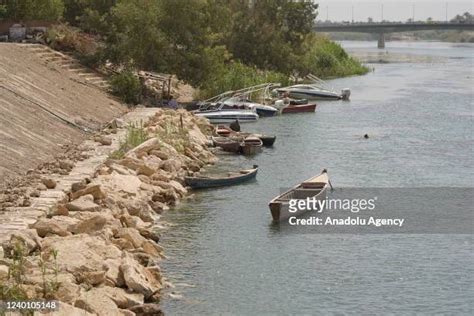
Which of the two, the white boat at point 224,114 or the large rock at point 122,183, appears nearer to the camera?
the large rock at point 122,183

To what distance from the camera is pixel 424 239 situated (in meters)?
29.0

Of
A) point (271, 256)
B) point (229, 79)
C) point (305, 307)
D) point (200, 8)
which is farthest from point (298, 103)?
point (305, 307)

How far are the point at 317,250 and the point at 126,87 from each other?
29440mm

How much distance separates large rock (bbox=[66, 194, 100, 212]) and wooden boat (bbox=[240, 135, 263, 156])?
59.9 feet

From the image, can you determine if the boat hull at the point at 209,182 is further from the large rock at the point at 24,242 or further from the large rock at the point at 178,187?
the large rock at the point at 24,242

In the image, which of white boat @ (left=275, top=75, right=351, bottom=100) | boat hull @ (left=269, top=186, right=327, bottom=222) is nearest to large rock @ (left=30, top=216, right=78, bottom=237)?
boat hull @ (left=269, top=186, right=327, bottom=222)

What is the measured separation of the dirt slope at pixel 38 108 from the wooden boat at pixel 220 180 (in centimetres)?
586

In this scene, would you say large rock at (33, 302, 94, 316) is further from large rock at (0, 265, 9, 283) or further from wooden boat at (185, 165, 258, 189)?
wooden boat at (185, 165, 258, 189)

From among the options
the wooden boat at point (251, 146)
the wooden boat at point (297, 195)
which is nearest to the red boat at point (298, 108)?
the wooden boat at point (251, 146)

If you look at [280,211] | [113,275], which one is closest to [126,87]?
[280,211]

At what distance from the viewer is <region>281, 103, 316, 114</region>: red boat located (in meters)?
65.6

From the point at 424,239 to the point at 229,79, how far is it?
3962 centimetres

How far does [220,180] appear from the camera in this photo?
36.4 metres

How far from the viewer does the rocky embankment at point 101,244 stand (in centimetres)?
1983
